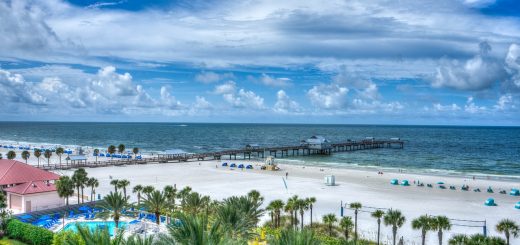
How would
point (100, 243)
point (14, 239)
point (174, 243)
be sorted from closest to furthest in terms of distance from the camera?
point (100, 243) → point (174, 243) → point (14, 239)

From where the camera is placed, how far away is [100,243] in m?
12.7

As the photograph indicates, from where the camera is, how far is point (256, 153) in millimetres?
112688

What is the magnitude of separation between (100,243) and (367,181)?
50.5 meters

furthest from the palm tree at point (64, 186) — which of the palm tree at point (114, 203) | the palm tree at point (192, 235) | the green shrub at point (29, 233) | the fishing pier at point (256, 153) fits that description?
the fishing pier at point (256, 153)

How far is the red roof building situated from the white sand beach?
857 cm

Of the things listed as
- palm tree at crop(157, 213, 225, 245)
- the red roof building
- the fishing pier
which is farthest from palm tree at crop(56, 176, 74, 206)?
the fishing pier

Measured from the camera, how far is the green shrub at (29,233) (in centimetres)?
2642

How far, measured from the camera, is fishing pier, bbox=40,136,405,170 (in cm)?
7412

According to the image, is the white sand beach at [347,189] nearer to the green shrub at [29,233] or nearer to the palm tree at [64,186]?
the palm tree at [64,186]

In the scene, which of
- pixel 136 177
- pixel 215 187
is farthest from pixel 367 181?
pixel 136 177

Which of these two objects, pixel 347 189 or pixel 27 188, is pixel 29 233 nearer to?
pixel 27 188

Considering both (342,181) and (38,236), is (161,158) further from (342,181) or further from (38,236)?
(38,236)

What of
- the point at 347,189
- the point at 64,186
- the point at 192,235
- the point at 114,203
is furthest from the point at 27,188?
the point at 347,189

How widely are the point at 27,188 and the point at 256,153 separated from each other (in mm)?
78519
